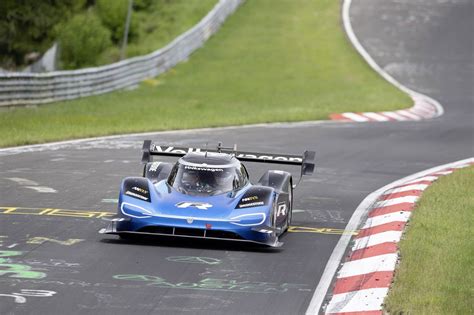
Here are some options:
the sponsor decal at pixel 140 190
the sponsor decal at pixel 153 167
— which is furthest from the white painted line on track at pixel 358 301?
the sponsor decal at pixel 153 167

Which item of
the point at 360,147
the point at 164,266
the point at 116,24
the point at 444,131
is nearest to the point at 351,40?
the point at 116,24

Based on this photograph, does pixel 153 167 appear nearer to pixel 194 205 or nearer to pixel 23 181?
pixel 194 205

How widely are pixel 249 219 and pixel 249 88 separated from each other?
2738 centimetres

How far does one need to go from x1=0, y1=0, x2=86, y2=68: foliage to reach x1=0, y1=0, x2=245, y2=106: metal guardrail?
6.81 metres

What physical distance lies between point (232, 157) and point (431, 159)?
9536mm

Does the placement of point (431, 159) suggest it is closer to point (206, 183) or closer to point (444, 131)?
point (444, 131)

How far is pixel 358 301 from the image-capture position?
997 cm

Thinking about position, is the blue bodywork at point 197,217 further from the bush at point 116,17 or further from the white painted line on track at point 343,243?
the bush at point 116,17

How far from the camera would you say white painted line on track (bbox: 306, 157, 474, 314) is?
33.2 feet

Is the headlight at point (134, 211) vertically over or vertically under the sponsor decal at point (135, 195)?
under

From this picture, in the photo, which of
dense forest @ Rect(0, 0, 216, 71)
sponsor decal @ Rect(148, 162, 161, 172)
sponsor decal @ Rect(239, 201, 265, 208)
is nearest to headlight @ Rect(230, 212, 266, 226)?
sponsor decal @ Rect(239, 201, 265, 208)

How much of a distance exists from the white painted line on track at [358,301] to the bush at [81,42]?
36.0 meters

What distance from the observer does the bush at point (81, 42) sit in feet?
148

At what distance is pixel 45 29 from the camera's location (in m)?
51.0
